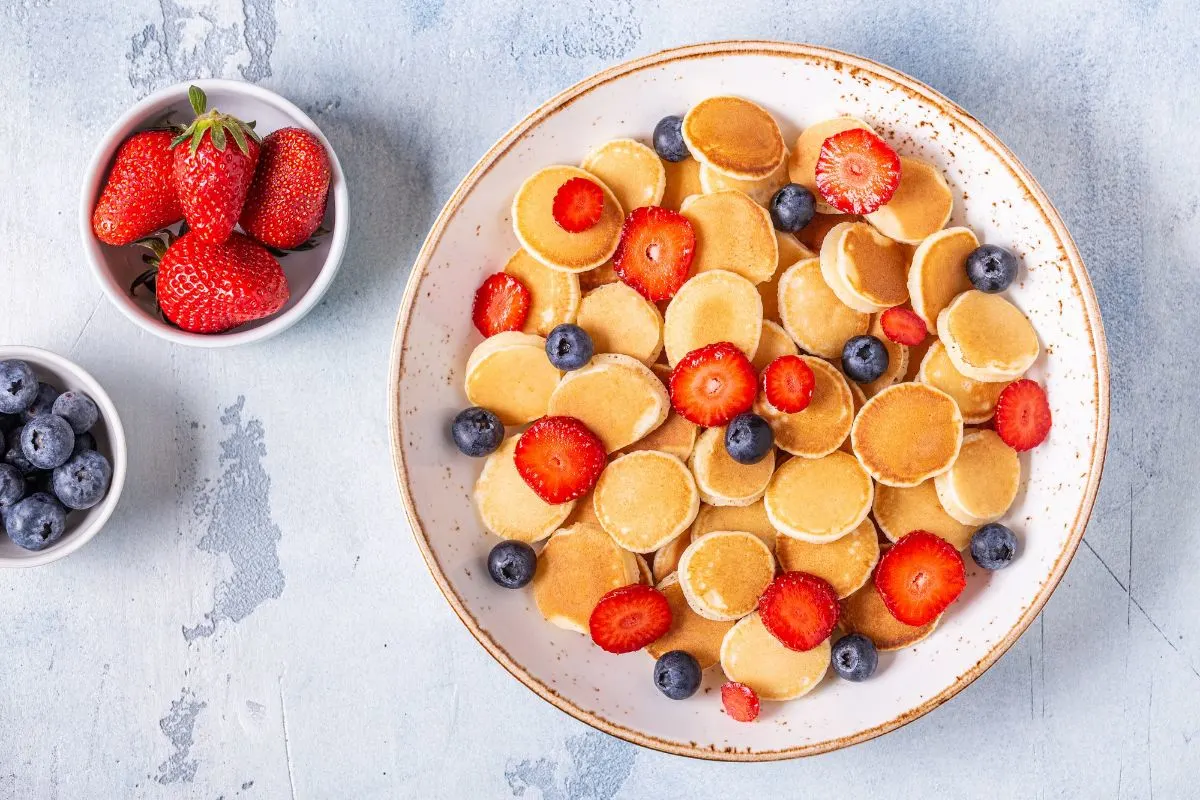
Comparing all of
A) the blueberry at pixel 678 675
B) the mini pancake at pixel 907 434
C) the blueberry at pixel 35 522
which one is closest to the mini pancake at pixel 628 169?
the mini pancake at pixel 907 434

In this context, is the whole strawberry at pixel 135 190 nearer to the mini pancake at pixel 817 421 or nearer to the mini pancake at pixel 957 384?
the mini pancake at pixel 817 421

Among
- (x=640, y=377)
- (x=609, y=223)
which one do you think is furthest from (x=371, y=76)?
(x=640, y=377)

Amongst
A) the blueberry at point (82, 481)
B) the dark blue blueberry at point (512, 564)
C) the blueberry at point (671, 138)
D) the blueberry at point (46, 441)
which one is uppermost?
the blueberry at point (671, 138)

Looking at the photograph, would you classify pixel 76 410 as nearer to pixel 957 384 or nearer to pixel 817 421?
pixel 817 421

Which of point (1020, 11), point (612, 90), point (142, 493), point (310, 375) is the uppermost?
point (1020, 11)

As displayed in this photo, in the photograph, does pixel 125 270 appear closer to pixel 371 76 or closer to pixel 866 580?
pixel 371 76
